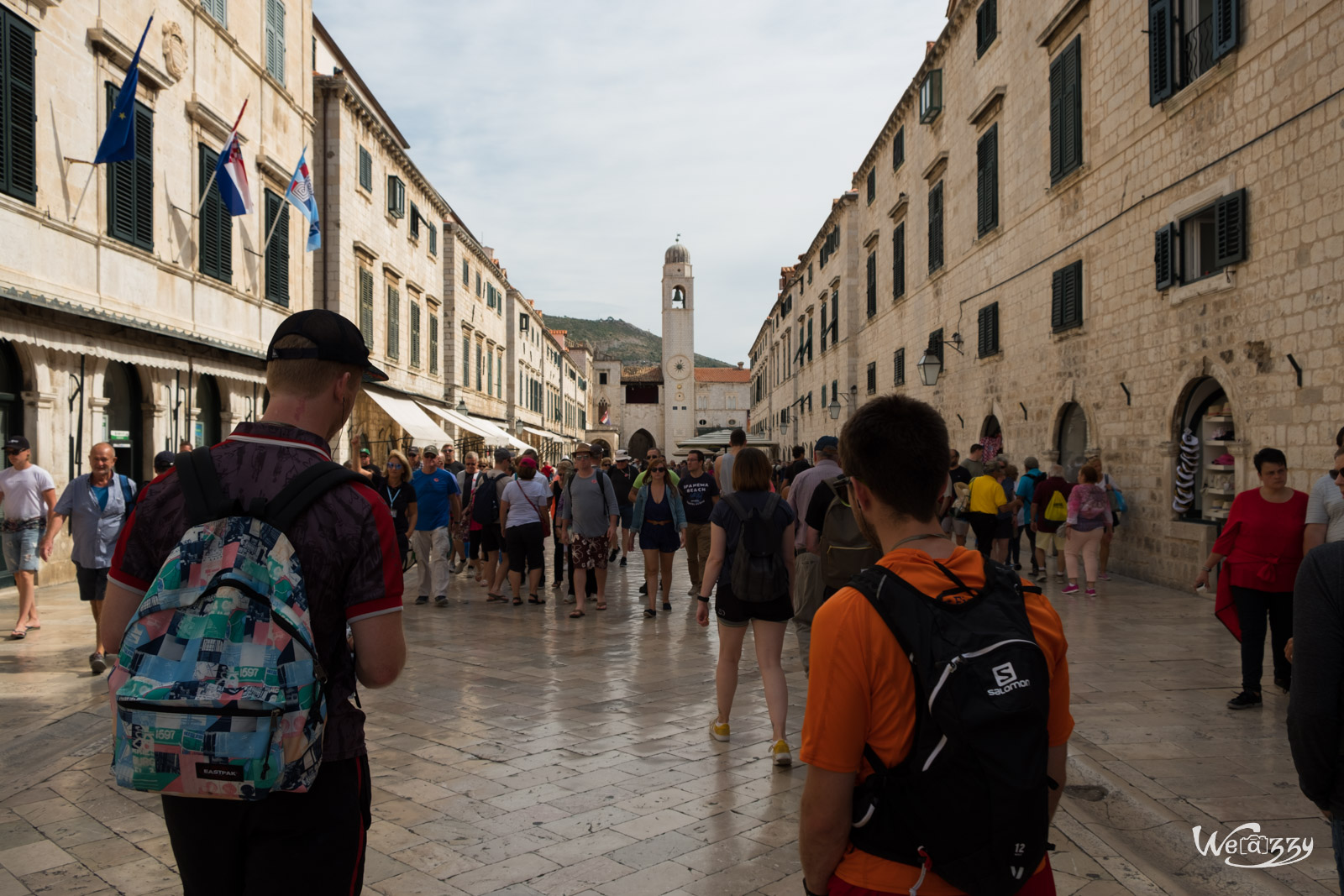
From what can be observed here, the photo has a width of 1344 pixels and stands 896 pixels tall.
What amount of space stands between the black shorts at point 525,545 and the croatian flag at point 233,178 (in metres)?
7.95

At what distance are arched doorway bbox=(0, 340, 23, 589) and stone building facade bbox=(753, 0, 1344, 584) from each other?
13.8 metres

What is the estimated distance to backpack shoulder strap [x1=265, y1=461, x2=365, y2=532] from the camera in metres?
1.93

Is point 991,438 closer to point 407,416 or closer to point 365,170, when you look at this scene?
point 407,416

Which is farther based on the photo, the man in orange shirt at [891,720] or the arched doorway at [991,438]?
the arched doorway at [991,438]

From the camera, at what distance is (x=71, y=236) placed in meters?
11.7

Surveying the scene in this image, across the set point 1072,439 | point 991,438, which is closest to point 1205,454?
point 1072,439

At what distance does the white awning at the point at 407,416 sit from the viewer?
2058 centimetres

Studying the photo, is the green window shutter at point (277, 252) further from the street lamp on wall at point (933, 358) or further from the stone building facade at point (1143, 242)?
the stone building facade at point (1143, 242)

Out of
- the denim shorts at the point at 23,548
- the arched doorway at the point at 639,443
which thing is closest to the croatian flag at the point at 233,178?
the denim shorts at the point at 23,548

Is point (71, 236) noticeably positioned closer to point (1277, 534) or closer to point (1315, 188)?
point (1277, 534)

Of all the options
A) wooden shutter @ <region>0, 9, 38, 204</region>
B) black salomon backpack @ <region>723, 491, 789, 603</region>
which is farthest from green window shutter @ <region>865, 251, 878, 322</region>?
black salomon backpack @ <region>723, 491, 789, 603</region>

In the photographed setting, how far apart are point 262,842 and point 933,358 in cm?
1756

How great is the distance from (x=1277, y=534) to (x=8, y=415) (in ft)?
41.5

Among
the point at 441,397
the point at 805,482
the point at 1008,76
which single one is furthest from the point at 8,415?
the point at 441,397
